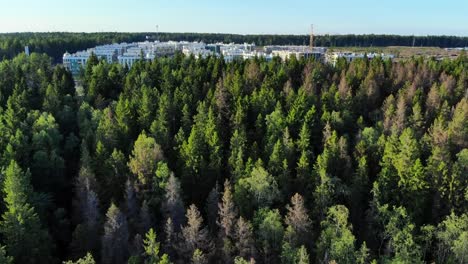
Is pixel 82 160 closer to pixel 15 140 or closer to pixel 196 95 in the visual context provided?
pixel 15 140

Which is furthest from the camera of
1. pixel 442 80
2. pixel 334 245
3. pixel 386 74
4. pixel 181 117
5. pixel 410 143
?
pixel 386 74

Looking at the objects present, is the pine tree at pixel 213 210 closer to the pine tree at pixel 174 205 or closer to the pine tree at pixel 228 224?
the pine tree at pixel 174 205

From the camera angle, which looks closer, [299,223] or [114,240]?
[114,240]

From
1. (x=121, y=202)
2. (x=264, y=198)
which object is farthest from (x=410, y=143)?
(x=121, y=202)

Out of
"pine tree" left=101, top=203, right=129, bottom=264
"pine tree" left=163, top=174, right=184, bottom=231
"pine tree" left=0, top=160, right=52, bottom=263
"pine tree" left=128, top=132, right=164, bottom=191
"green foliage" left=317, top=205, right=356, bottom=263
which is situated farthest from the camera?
"pine tree" left=128, top=132, right=164, bottom=191

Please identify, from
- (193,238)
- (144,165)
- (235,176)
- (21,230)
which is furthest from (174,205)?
(21,230)

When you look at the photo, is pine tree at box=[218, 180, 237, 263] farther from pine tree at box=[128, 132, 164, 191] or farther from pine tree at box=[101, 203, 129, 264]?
pine tree at box=[128, 132, 164, 191]

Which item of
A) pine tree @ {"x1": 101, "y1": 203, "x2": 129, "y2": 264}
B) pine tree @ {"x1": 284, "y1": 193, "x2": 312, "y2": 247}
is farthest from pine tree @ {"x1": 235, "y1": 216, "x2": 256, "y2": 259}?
pine tree @ {"x1": 101, "y1": 203, "x2": 129, "y2": 264}

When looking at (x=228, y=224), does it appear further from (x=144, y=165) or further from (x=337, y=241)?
(x=144, y=165)
